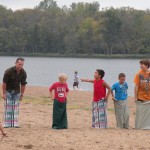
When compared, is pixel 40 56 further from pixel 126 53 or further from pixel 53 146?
pixel 53 146

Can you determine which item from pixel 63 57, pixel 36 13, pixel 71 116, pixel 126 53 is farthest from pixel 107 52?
pixel 71 116

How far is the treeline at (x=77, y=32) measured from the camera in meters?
105

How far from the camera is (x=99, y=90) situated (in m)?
11.0

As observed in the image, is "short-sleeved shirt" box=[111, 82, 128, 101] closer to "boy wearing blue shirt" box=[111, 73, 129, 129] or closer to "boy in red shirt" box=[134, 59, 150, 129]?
"boy wearing blue shirt" box=[111, 73, 129, 129]

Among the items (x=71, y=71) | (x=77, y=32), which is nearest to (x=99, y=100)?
(x=71, y=71)

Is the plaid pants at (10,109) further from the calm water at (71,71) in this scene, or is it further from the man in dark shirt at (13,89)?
the calm water at (71,71)

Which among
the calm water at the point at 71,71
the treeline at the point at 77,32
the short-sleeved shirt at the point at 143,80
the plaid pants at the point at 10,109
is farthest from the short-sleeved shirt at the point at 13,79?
the treeline at the point at 77,32

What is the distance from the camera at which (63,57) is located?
372 feet

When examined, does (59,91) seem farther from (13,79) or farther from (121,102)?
(121,102)

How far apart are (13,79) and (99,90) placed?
1901mm

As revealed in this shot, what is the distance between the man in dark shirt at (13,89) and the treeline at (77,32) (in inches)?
3663

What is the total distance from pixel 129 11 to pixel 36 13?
26.9 metres

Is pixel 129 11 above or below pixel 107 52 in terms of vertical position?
above

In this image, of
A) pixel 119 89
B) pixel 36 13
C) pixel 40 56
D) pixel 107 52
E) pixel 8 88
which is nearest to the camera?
pixel 8 88
